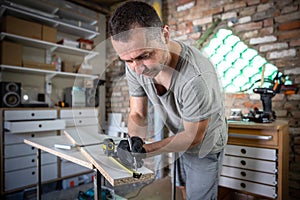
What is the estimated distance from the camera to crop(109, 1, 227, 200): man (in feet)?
1.78

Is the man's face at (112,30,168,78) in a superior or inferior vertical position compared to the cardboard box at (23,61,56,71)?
inferior

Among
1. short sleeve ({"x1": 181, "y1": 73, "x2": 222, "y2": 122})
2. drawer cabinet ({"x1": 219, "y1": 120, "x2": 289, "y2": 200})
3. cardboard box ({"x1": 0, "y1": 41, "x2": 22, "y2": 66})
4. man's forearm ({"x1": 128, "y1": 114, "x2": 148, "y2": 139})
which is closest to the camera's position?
short sleeve ({"x1": 181, "y1": 73, "x2": 222, "y2": 122})

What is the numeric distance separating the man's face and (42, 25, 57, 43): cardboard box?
2.03 meters

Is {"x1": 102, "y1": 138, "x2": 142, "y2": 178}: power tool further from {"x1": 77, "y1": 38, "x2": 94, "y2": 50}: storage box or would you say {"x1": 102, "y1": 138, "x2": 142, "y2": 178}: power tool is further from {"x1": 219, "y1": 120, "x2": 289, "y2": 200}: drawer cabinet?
{"x1": 77, "y1": 38, "x2": 94, "y2": 50}: storage box

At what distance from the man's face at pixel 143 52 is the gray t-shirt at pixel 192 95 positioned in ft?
0.33

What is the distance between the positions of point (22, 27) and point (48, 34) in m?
0.25

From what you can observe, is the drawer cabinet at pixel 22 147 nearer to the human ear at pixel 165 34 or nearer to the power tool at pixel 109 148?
the power tool at pixel 109 148

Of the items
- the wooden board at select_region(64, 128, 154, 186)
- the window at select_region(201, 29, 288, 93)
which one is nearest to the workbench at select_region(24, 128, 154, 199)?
the wooden board at select_region(64, 128, 154, 186)

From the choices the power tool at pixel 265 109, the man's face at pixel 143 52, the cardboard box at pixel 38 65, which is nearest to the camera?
the man's face at pixel 143 52

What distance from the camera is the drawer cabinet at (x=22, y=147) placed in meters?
1.79

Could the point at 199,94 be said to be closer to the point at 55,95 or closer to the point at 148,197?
the point at 148,197

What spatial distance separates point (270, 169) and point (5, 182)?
208 centimetres

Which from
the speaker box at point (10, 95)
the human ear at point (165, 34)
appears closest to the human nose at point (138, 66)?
the human ear at point (165, 34)

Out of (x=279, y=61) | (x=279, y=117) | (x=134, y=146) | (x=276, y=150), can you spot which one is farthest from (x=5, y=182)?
(x=279, y=61)
